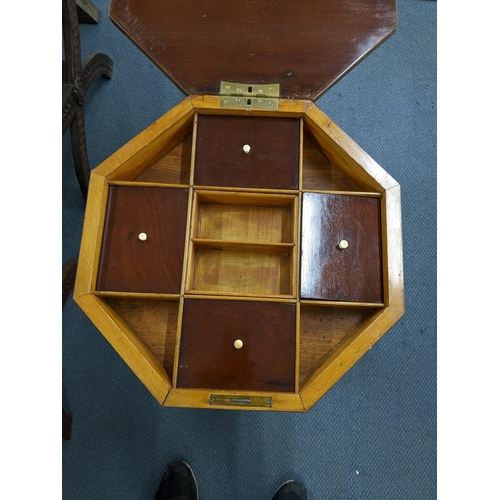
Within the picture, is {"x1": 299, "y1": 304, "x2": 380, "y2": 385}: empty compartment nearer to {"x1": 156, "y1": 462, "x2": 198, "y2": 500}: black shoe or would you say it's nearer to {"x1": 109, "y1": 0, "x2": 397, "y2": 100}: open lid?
{"x1": 109, "y1": 0, "x2": 397, "y2": 100}: open lid

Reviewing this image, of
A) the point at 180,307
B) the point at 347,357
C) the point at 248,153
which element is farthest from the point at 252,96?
the point at 347,357

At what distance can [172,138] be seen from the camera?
3.41ft

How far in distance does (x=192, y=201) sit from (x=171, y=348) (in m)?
0.39

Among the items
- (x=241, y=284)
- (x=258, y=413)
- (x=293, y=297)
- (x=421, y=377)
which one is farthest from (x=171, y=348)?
(x=421, y=377)

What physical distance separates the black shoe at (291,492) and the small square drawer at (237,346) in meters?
0.71

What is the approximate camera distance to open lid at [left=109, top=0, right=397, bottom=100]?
967mm

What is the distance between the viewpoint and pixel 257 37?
97 centimetres

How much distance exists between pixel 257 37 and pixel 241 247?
1.76 feet

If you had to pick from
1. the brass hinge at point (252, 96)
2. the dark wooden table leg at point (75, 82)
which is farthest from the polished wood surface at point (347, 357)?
the dark wooden table leg at point (75, 82)

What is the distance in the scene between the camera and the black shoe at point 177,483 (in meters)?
1.33

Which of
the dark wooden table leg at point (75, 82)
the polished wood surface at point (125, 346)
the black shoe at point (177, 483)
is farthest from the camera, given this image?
the black shoe at point (177, 483)

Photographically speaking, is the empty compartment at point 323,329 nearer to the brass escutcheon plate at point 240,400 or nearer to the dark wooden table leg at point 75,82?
the brass escutcheon plate at point 240,400

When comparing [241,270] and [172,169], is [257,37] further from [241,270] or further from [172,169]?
[241,270]

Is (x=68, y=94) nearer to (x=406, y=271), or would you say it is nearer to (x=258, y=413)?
(x=258, y=413)
